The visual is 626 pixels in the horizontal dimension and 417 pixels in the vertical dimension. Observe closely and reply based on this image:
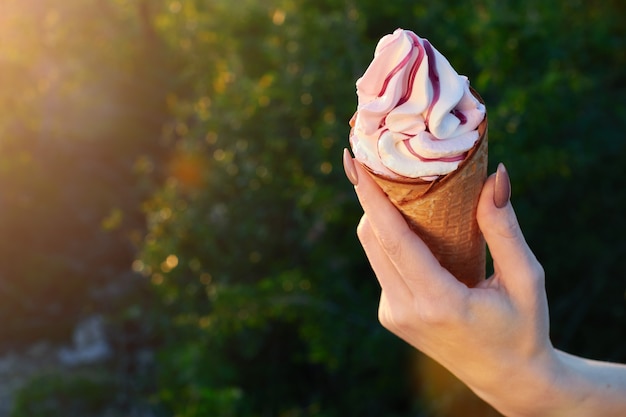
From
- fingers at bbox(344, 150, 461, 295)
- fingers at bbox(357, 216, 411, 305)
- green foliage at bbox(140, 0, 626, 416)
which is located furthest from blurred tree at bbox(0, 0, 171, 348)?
fingers at bbox(344, 150, 461, 295)

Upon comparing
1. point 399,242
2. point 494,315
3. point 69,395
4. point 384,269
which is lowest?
point 69,395

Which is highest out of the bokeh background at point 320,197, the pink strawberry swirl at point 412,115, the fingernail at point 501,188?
the pink strawberry swirl at point 412,115

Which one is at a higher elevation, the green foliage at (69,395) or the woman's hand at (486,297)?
the woman's hand at (486,297)

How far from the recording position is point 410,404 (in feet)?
15.9

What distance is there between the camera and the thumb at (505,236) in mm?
1658

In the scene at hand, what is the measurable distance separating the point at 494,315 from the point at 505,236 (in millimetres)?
189

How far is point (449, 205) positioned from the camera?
176cm

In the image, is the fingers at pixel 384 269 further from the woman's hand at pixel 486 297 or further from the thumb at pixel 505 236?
the thumb at pixel 505 236

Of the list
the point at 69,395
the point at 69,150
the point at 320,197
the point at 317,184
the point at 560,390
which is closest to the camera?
the point at 560,390

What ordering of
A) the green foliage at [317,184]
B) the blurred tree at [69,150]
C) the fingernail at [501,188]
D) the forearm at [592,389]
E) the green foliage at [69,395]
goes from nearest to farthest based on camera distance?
the fingernail at [501,188] → the forearm at [592,389] → the green foliage at [317,184] → the green foliage at [69,395] → the blurred tree at [69,150]

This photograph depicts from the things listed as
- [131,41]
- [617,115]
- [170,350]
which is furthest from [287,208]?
[131,41]

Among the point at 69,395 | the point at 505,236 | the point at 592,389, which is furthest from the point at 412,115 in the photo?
the point at 69,395

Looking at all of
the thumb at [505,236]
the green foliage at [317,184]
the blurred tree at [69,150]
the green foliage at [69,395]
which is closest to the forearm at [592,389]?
the thumb at [505,236]

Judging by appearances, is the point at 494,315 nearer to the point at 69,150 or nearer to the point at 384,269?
the point at 384,269
